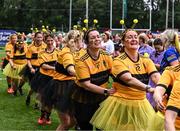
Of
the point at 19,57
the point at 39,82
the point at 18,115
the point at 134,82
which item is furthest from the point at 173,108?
the point at 19,57

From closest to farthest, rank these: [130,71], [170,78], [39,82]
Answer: [170,78]
[130,71]
[39,82]

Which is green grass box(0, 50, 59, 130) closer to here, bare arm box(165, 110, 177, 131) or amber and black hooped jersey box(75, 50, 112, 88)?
amber and black hooped jersey box(75, 50, 112, 88)

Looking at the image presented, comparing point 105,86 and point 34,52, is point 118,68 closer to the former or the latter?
point 105,86

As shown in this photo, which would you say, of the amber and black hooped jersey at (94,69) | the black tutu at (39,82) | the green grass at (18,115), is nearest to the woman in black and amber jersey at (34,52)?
the green grass at (18,115)

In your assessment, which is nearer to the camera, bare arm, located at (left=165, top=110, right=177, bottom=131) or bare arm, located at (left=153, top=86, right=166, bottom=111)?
bare arm, located at (left=165, top=110, right=177, bottom=131)

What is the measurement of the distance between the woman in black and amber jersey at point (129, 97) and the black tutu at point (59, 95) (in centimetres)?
120

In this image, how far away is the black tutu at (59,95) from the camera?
712 centimetres

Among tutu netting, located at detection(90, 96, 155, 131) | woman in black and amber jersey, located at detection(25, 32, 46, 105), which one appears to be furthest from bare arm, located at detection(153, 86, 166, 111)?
woman in black and amber jersey, located at detection(25, 32, 46, 105)

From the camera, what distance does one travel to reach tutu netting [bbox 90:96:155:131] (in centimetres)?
577

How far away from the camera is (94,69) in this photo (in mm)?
6324

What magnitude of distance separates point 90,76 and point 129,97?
0.74 m

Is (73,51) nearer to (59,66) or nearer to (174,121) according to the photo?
(59,66)

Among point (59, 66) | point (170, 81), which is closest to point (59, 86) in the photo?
point (59, 66)

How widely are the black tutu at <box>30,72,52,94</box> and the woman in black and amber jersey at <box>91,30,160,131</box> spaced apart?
3605 mm
